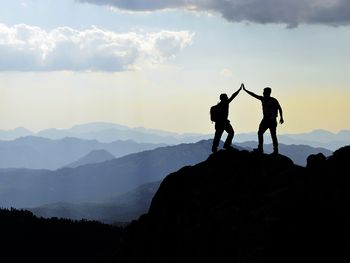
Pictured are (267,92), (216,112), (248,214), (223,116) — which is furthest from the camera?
(223,116)

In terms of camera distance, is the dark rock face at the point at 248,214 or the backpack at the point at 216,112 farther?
the backpack at the point at 216,112

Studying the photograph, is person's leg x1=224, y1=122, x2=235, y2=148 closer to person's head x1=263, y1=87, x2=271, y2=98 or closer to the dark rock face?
the dark rock face

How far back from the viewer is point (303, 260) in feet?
73.9

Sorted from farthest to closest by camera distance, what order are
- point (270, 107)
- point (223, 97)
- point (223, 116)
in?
point (223, 116) < point (223, 97) < point (270, 107)

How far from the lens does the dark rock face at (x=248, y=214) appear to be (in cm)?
2364

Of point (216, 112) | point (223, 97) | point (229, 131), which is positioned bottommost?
point (229, 131)

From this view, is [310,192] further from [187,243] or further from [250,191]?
[187,243]

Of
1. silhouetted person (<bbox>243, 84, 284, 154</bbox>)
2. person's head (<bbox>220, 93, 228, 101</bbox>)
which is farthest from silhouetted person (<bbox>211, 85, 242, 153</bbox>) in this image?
silhouetted person (<bbox>243, 84, 284, 154</bbox>)

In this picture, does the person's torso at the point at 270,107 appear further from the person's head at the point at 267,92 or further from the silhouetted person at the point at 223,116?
the silhouetted person at the point at 223,116

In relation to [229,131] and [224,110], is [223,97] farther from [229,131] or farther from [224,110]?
[229,131]

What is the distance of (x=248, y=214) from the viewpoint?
2714 centimetres

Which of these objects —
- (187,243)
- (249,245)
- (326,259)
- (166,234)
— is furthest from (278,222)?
(166,234)

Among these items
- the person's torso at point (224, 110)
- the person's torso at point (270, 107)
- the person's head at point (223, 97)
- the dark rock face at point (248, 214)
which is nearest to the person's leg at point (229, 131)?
the person's torso at point (224, 110)

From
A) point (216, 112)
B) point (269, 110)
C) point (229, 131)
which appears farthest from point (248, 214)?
point (229, 131)
